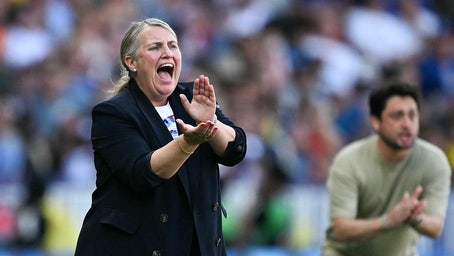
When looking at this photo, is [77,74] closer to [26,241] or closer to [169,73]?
[26,241]

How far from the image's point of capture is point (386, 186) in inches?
296

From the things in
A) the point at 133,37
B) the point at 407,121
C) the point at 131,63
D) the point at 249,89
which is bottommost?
the point at 407,121

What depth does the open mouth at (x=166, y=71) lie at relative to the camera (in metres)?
5.57

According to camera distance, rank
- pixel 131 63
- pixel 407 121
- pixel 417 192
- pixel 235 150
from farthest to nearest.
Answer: pixel 407 121 → pixel 417 192 → pixel 131 63 → pixel 235 150

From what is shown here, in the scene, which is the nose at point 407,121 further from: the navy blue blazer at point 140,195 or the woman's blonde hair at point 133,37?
the woman's blonde hair at point 133,37

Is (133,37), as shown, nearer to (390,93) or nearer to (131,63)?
(131,63)

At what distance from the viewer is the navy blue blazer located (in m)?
5.43

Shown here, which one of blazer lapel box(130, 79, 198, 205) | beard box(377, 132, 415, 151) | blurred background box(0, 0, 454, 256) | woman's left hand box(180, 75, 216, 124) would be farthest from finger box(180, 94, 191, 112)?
blurred background box(0, 0, 454, 256)

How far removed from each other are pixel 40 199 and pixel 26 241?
512 millimetres

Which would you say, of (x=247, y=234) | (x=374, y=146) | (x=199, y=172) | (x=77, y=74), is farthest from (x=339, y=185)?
(x=77, y=74)

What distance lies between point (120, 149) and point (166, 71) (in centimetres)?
49

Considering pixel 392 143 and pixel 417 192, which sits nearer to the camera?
pixel 417 192

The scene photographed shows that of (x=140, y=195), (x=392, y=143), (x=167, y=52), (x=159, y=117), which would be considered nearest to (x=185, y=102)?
(x=159, y=117)

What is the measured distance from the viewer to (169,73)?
18.5 feet
